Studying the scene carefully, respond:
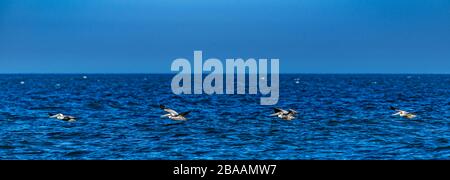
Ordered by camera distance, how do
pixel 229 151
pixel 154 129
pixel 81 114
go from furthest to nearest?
pixel 81 114 < pixel 154 129 < pixel 229 151

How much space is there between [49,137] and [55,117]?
26.9 ft

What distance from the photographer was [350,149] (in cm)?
2359

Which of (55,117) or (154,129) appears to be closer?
(154,129)

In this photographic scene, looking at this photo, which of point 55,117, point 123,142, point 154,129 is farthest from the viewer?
point 55,117

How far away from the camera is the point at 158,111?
42.1 metres

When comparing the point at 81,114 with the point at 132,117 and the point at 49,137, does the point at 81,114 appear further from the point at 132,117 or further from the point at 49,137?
the point at 49,137

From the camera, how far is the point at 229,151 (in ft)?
76.6

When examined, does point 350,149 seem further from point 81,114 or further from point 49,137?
point 81,114
